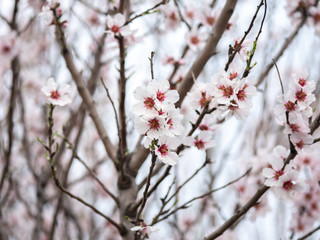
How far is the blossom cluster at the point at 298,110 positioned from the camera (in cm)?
126

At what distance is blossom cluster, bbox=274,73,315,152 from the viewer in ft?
4.12

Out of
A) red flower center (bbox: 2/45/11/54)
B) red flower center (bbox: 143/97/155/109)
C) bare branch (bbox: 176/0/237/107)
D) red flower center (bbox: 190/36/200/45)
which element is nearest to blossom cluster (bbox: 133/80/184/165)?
red flower center (bbox: 143/97/155/109)

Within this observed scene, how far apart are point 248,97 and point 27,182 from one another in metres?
3.82

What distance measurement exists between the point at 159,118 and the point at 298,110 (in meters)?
0.56

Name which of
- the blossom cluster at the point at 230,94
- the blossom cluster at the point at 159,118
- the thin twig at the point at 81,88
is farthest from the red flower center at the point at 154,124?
the thin twig at the point at 81,88

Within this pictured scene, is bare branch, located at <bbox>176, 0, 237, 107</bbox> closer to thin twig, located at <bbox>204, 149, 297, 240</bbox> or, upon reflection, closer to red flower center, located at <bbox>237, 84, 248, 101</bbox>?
red flower center, located at <bbox>237, 84, 248, 101</bbox>

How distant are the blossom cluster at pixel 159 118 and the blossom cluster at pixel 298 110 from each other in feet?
1.48

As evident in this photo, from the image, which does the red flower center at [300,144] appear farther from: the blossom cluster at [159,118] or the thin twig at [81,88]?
the thin twig at [81,88]

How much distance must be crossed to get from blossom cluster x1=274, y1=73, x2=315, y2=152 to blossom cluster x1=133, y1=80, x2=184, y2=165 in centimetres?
45

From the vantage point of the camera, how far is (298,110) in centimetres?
127

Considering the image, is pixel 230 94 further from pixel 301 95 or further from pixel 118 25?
Answer: pixel 118 25

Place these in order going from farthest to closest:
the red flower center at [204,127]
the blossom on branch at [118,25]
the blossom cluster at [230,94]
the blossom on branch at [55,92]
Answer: the blossom on branch at [118,25] < the red flower center at [204,127] < the blossom on branch at [55,92] < the blossom cluster at [230,94]

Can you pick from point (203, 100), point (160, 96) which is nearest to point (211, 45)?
point (203, 100)

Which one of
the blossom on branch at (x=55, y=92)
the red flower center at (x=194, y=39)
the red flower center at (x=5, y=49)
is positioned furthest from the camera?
the red flower center at (x=5, y=49)
